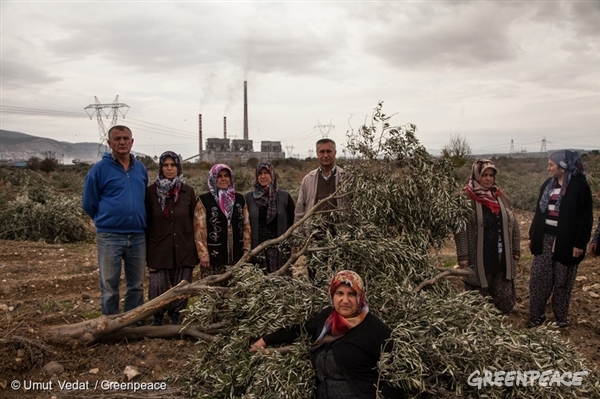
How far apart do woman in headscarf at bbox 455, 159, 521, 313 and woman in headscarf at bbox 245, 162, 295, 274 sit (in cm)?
178

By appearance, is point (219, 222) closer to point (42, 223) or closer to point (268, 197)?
point (268, 197)

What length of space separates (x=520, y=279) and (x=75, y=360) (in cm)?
558

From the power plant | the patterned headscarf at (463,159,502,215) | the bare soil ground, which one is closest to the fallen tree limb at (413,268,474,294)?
the patterned headscarf at (463,159,502,215)

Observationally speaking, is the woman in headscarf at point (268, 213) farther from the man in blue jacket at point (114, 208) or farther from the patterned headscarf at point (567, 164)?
the patterned headscarf at point (567, 164)

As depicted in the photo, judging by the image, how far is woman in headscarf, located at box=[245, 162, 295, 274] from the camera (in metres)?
4.52

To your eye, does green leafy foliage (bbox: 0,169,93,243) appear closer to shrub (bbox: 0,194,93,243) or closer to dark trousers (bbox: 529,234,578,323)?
shrub (bbox: 0,194,93,243)

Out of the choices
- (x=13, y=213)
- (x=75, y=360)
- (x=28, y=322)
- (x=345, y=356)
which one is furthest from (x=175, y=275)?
(x=13, y=213)

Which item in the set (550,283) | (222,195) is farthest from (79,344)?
(550,283)

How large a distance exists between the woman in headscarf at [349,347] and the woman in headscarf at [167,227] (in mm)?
2011

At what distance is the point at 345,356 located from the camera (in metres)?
2.59

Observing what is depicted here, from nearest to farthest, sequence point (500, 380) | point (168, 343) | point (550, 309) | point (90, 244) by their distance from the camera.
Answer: point (500, 380) < point (168, 343) < point (550, 309) < point (90, 244)

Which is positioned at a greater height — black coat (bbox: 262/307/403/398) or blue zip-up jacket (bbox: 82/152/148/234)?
blue zip-up jacket (bbox: 82/152/148/234)

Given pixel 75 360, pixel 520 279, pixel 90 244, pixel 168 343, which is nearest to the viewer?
pixel 75 360

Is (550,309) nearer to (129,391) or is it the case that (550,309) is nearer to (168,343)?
(168,343)
